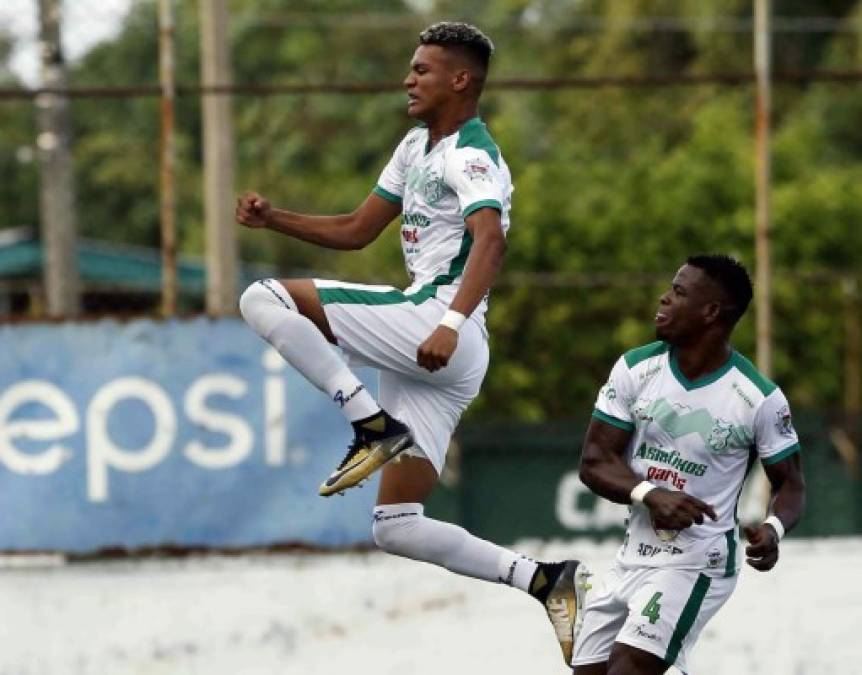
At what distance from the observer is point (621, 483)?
705cm

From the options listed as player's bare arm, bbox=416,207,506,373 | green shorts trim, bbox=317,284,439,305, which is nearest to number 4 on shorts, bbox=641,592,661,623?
player's bare arm, bbox=416,207,506,373

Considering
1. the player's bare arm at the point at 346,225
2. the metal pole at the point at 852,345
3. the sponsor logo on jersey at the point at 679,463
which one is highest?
the player's bare arm at the point at 346,225

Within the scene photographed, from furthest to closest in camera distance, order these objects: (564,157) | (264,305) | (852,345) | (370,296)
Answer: (564,157), (852,345), (370,296), (264,305)

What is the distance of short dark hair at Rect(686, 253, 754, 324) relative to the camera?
7.11m

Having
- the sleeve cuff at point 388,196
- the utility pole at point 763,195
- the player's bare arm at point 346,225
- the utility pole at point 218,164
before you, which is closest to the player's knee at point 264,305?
the player's bare arm at point 346,225

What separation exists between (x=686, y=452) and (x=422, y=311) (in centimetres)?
108

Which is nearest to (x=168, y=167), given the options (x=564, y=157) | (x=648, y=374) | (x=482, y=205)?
(x=482, y=205)

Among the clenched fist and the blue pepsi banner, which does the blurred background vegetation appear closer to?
the blue pepsi banner

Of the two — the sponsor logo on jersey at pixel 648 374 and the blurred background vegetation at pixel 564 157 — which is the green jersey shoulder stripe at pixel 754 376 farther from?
the blurred background vegetation at pixel 564 157

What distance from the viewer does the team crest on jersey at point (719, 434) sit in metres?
7.13

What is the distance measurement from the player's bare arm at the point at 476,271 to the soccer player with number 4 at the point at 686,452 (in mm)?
599

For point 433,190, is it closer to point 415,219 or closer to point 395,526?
point 415,219

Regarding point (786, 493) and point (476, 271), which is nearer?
point (476, 271)

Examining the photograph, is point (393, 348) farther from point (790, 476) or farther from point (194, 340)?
point (194, 340)
